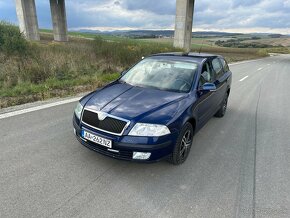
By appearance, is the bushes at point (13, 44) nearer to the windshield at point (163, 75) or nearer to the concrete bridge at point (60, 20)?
the windshield at point (163, 75)

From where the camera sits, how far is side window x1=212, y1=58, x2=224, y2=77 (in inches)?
203

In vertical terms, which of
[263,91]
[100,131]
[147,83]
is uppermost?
[147,83]

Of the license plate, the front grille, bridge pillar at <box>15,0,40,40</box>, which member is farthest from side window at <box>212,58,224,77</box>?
bridge pillar at <box>15,0,40,40</box>

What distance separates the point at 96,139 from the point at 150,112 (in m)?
0.84

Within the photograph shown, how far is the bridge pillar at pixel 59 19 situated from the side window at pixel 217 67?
35.5 m

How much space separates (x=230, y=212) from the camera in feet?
8.66

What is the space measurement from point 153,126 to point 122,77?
1907 millimetres

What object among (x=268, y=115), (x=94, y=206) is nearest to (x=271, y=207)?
(x=94, y=206)

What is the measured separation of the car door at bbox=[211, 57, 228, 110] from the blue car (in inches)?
22.3

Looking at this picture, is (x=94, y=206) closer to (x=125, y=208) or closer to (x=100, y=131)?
(x=125, y=208)

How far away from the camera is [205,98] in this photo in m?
4.23

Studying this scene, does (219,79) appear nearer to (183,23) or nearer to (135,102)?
(135,102)

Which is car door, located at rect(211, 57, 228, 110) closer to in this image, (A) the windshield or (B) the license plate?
(A) the windshield

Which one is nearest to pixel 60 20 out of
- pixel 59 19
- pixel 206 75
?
pixel 59 19
